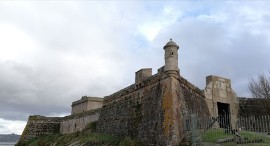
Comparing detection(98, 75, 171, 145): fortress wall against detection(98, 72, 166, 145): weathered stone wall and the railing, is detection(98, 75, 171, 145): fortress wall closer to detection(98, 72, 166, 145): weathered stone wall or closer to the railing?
detection(98, 72, 166, 145): weathered stone wall

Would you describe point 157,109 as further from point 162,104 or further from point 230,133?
point 230,133

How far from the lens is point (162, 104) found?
16516 millimetres

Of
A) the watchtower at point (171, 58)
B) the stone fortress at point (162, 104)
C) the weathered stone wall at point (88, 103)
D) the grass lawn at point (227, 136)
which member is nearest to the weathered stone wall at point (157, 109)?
the stone fortress at point (162, 104)

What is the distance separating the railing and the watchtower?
2.73 meters

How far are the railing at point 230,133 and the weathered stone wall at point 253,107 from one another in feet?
28.8

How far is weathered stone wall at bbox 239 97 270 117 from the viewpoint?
23859 millimetres

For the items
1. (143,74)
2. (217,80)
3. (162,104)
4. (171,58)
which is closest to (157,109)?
(162,104)

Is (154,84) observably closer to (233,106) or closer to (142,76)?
(142,76)

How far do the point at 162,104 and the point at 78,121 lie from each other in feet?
51.1

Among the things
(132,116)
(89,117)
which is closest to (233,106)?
(132,116)

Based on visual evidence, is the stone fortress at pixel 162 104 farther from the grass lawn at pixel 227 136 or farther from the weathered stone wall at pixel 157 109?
the grass lawn at pixel 227 136

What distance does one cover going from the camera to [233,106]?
2334 centimetres

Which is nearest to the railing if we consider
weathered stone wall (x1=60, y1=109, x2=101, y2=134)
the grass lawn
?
the grass lawn

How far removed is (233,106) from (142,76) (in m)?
8.49
